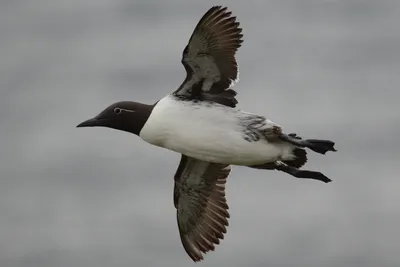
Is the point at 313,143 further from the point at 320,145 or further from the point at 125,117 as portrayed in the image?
the point at 125,117

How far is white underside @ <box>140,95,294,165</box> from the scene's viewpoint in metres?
20.8

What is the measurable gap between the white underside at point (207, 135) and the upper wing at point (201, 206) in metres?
1.72

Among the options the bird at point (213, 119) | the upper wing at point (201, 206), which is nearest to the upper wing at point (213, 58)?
the bird at point (213, 119)

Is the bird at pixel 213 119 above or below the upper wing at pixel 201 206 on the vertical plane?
above

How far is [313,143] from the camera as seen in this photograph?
2098 centimetres

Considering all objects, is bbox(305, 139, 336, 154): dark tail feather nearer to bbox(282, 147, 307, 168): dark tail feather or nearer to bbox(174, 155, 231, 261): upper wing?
bbox(282, 147, 307, 168): dark tail feather

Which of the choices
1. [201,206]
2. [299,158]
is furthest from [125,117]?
Result: [299,158]

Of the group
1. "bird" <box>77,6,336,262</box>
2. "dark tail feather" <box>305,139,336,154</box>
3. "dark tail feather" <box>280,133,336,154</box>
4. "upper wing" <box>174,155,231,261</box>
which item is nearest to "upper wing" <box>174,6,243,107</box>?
"bird" <box>77,6,336,262</box>

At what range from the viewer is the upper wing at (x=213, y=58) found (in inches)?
816

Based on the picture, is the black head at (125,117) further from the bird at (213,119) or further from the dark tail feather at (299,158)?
the dark tail feather at (299,158)

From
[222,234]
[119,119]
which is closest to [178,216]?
[222,234]

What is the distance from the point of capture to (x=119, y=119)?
2161 centimetres

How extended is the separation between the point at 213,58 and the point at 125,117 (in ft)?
5.54

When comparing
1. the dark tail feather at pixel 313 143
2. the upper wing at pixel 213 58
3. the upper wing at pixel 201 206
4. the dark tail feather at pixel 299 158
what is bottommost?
the upper wing at pixel 201 206
